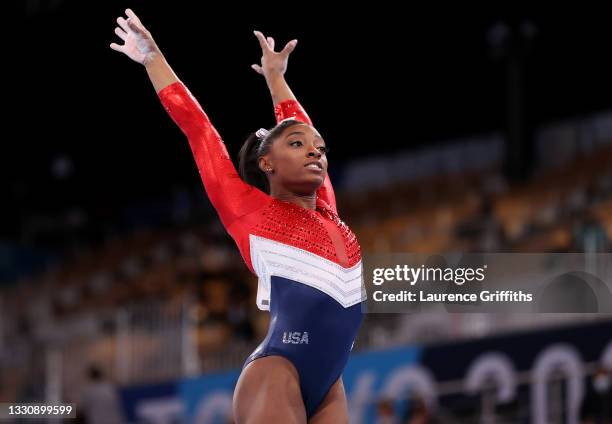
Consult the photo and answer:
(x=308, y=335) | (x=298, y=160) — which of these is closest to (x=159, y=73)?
(x=298, y=160)

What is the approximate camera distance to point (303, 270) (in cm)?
362

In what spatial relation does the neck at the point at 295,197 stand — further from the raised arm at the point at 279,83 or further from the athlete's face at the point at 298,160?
the raised arm at the point at 279,83

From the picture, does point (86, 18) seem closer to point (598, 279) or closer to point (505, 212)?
point (505, 212)

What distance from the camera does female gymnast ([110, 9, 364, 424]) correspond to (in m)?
3.50

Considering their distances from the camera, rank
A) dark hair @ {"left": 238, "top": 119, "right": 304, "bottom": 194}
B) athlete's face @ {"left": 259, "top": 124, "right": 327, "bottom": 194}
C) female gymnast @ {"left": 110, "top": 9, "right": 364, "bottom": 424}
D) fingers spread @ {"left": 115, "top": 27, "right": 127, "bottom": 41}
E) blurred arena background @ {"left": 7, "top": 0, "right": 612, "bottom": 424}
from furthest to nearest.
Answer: blurred arena background @ {"left": 7, "top": 0, "right": 612, "bottom": 424}, fingers spread @ {"left": 115, "top": 27, "right": 127, "bottom": 41}, dark hair @ {"left": 238, "top": 119, "right": 304, "bottom": 194}, athlete's face @ {"left": 259, "top": 124, "right": 327, "bottom": 194}, female gymnast @ {"left": 110, "top": 9, "right": 364, "bottom": 424}

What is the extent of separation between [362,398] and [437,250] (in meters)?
3.77

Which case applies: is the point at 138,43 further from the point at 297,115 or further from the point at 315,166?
the point at 315,166

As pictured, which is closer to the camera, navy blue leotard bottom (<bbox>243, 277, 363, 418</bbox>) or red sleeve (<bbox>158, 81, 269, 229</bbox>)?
navy blue leotard bottom (<bbox>243, 277, 363, 418</bbox>)

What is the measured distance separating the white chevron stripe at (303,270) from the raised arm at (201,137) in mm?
143

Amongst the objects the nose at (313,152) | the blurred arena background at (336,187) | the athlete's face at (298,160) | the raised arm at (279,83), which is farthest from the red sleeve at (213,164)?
the blurred arena background at (336,187)

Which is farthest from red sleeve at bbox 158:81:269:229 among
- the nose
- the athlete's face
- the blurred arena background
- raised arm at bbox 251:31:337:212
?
the blurred arena background

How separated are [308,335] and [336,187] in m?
15.4

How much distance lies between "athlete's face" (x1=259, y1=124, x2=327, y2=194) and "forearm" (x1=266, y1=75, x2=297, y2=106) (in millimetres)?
546

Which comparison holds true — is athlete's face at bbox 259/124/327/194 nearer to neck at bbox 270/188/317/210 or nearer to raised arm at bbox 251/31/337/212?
neck at bbox 270/188/317/210
